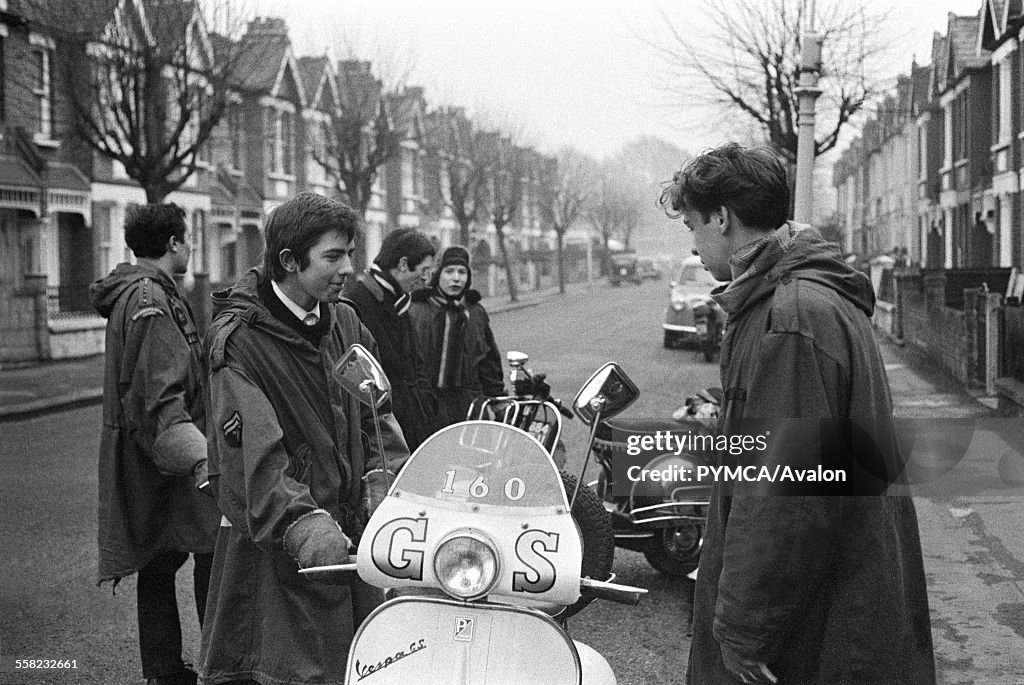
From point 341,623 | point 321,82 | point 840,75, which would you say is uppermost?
point 321,82

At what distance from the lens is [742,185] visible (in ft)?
8.75

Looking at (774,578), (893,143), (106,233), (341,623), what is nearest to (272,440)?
(341,623)

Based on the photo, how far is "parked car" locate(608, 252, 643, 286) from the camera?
69.4m

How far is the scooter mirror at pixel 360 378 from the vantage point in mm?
2949

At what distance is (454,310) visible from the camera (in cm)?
714

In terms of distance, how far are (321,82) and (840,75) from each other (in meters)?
22.2

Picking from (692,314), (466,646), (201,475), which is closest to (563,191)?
(692,314)

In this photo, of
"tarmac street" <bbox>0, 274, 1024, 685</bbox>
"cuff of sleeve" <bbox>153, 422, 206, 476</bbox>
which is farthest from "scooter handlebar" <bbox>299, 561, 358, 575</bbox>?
"tarmac street" <bbox>0, 274, 1024, 685</bbox>

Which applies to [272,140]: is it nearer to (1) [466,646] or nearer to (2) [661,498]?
(2) [661,498]

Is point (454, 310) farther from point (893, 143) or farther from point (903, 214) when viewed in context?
point (893, 143)

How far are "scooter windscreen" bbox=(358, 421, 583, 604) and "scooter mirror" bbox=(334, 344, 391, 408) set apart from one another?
23 cm

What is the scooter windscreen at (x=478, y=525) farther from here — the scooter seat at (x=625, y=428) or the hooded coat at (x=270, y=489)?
the scooter seat at (x=625, y=428)

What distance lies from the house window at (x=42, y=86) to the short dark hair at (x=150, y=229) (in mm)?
19438

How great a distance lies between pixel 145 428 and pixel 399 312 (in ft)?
6.38
